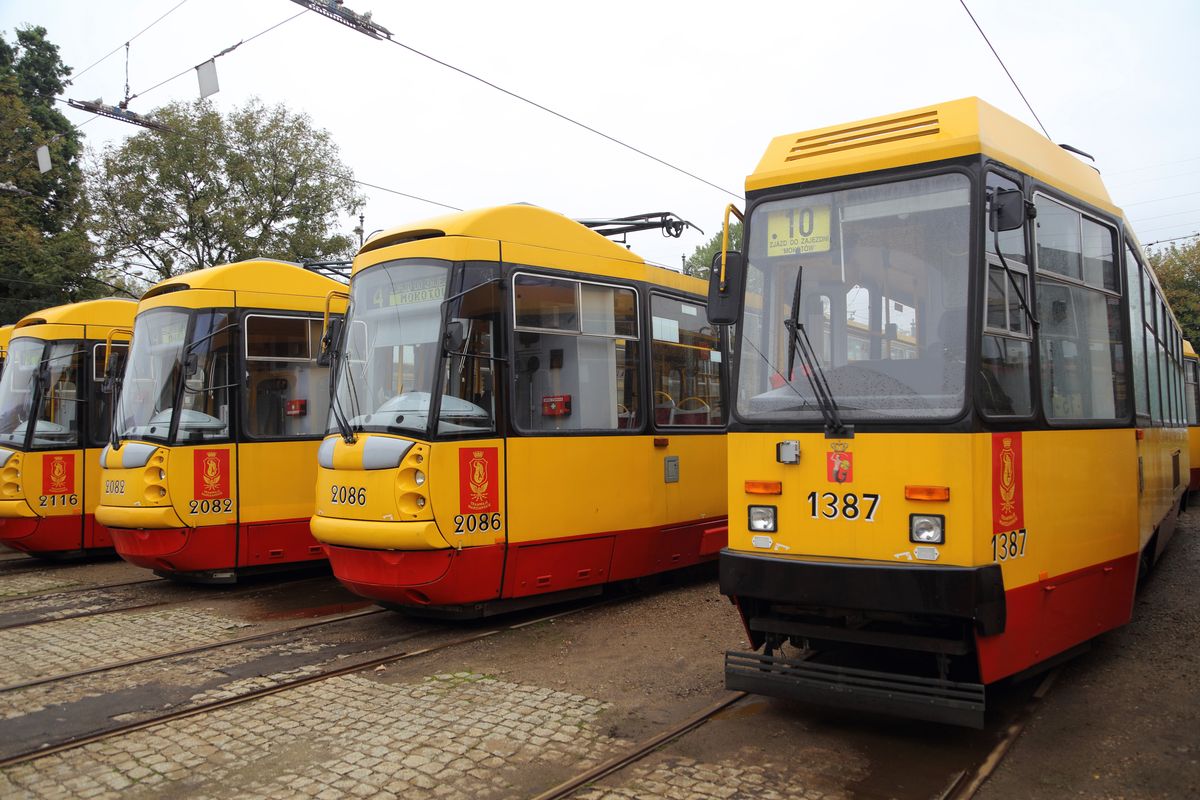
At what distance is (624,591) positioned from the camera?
380 inches

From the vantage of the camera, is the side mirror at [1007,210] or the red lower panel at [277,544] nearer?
the side mirror at [1007,210]

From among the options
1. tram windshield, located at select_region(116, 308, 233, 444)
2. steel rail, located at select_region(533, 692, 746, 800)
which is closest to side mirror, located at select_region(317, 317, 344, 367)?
tram windshield, located at select_region(116, 308, 233, 444)

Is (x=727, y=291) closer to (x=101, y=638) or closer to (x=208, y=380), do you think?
(x=101, y=638)

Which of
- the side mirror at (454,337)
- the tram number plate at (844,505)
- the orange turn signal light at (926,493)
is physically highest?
the side mirror at (454,337)

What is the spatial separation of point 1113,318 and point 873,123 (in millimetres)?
2187

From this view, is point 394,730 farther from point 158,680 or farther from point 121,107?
point 121,107

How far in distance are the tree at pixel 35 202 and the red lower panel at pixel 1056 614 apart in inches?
944

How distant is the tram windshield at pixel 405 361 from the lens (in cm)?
763

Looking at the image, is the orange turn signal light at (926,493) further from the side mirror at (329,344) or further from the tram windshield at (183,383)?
the tram windshield at (183,383)

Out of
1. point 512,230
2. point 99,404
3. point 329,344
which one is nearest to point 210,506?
point 329,344

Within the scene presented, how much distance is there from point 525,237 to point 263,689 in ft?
13.7

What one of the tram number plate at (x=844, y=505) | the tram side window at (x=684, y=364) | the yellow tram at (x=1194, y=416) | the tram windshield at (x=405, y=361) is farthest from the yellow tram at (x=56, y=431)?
the yellow tram at (x=1194, y=416)

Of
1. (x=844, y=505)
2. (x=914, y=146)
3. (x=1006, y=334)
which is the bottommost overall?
(x=844, y=505)

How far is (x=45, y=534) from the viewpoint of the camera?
41.2 ft
